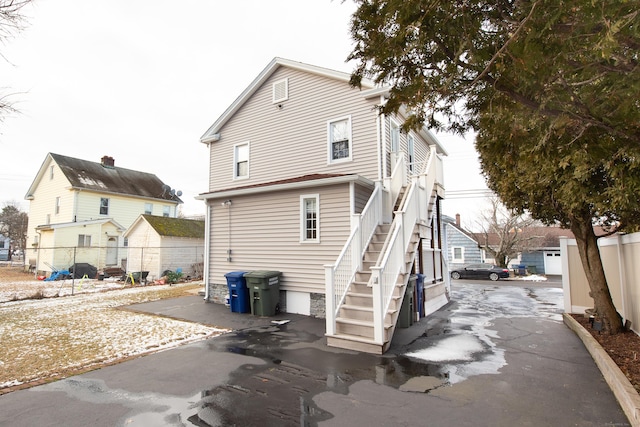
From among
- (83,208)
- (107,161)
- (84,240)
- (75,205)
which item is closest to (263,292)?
(84,240)

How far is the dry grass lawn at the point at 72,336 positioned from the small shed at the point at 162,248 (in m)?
8.13

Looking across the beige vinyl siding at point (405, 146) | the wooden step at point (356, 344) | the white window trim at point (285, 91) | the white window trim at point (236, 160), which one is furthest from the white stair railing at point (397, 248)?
the white window trim at point (236, 160)

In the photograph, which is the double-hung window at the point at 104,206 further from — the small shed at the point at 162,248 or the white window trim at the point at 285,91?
the white window trim at the point at 285,91

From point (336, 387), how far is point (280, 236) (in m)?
6.08

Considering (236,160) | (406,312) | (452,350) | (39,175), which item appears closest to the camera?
(452,350)


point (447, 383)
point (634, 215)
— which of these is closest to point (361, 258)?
point (447, 383)

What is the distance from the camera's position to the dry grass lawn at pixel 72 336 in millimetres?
5363

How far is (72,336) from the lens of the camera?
23.7ft

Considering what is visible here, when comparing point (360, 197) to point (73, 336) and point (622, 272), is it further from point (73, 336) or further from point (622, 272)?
point (73, 336)

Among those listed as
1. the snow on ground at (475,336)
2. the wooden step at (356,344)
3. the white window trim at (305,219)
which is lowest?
the snow on ground at (475,336)

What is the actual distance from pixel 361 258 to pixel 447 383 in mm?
3598

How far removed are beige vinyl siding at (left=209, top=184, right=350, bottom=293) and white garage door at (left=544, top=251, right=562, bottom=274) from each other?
2867cm

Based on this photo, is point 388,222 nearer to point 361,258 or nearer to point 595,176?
point 361,258

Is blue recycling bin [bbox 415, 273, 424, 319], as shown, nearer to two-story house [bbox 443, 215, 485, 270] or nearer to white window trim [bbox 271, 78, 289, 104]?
white window trim [bbox 271, 78, 289, 104]
